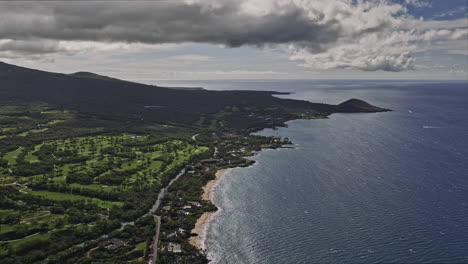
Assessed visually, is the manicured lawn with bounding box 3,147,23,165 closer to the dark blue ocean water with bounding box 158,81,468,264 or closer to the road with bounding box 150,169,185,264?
the road with bounding box 150,169,185,264

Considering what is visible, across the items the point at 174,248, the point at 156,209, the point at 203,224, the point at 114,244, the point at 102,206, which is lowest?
the point at 174,248

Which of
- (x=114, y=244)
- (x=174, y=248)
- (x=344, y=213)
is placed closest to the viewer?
(x=174, y=248)

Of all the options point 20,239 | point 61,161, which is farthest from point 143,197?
point 61,161

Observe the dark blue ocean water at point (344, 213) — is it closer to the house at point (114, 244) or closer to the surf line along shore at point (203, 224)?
the surf line along shore at point (203, 224)

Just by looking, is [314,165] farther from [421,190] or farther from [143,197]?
[143,197]

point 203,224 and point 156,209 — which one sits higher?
A: point 156,209

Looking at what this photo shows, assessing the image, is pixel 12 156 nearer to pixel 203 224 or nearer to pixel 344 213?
pixel 203 224

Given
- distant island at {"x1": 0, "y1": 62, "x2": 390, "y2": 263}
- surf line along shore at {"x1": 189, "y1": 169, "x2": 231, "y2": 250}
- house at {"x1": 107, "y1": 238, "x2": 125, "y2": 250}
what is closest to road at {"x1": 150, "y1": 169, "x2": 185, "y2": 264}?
distant island at {"x1": 0, "y1": 62, "x2": 390, "y2": 263}

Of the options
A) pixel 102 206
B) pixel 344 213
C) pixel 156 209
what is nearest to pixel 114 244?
pixel 156 209

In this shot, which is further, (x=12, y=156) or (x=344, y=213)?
(x=12, y=156)

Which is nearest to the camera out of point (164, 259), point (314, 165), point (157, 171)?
point (164, 259)

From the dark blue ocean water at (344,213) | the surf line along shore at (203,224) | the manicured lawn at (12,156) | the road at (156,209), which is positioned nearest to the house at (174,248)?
the road at (156,209)
